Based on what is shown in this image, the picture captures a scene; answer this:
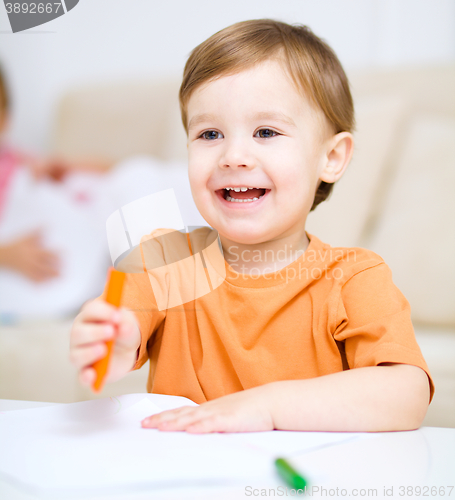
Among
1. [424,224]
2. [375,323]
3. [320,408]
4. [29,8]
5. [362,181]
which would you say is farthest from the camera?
[362,181]

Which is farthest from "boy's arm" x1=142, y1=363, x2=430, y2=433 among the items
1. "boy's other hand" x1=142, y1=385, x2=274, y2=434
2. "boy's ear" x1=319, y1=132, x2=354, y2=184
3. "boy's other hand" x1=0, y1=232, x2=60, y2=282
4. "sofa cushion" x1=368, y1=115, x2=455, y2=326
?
"boy's other hand" x1=0, y1=232, x2=60, y2=282

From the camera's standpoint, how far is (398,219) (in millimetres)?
1040

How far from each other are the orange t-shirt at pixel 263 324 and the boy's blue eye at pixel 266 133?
18 cm

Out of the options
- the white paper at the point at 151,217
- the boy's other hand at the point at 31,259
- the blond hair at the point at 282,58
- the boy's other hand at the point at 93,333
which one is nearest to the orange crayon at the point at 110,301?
the boy's other hand at the point at 93,333

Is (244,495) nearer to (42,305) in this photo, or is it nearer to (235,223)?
(235,223)

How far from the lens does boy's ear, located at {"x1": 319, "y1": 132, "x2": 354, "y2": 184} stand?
0.71 metres

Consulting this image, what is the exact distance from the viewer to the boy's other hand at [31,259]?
3.93 feet

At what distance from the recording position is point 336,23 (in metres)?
1.43

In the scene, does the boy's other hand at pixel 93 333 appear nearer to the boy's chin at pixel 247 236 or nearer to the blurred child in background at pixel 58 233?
the boy's chin at pixel 247 236

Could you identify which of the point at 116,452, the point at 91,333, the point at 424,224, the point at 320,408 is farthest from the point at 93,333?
the point at 424,224

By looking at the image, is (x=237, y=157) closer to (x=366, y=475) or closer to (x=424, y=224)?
(x=366, y=475)

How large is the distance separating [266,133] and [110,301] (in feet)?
1.09

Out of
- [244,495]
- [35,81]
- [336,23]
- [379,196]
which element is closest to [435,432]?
[244,495]

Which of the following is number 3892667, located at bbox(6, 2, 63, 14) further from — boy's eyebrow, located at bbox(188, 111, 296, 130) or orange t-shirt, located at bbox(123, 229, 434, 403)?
orange t-shirt, located at bbox(123, 229, 434, 403)
